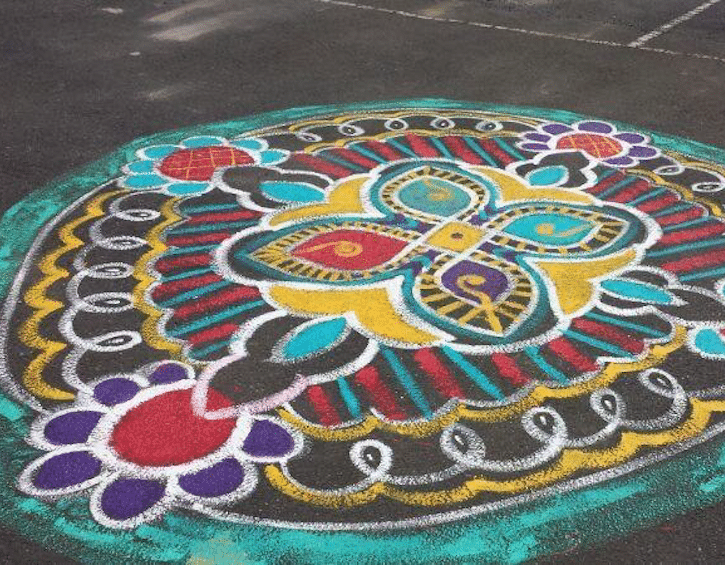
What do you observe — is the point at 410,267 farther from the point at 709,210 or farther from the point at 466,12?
the point at 466,12

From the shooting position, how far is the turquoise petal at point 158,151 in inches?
268

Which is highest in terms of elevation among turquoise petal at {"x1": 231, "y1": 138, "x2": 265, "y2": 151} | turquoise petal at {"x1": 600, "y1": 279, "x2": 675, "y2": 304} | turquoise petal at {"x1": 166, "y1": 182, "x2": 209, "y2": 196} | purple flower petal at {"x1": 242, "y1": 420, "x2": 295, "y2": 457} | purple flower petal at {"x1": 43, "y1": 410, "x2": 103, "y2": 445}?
purple flower petal at {"x1": 43, "y1": 410, "x2": 103, "y2": 445}

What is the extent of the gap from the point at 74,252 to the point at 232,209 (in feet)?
3.61

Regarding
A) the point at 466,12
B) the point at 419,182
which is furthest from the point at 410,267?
the point at 466,12

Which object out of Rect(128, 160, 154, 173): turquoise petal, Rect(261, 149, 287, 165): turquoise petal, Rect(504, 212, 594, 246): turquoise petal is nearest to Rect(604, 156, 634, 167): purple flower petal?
Rect(504, 212, 594, 246): turquoise petal

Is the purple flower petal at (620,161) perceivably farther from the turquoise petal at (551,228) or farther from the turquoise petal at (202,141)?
the turquoise petal at (202,141)

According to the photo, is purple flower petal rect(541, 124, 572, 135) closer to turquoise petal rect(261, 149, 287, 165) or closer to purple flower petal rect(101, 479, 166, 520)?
turquoise petal rect(261, 149, 287, 165)

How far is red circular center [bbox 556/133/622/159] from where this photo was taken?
6809 millimetres

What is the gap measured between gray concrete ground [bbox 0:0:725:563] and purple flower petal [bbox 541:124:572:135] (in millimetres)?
476

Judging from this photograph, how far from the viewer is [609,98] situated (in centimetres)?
790

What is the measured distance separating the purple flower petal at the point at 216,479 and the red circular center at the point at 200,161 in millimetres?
3121

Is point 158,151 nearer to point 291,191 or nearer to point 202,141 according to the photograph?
point 202,141

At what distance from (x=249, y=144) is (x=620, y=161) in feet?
9.54

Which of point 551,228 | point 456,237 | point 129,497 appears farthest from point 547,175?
point 129,497
